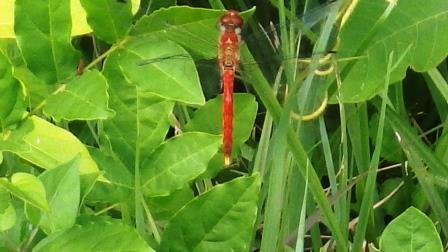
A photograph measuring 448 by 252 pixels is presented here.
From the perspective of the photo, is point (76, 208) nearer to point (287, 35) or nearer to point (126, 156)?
point (126, 156)

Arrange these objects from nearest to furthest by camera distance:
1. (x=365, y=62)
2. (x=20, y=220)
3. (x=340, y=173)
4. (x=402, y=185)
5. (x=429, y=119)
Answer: (x=20, y=220)
(x=365, y=62)
(x=340, y=173)
(x=402, y=185)
(x=429, y=119)

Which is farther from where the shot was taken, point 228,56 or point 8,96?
point 228,56

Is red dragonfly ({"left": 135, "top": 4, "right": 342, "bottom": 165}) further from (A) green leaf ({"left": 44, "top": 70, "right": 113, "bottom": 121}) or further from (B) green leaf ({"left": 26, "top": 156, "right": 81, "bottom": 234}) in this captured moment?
(B) green leaf ({"left": 26, "top": 156, "right": 81, "bottom": 234})

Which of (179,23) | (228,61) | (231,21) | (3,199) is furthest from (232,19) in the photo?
(3,199)

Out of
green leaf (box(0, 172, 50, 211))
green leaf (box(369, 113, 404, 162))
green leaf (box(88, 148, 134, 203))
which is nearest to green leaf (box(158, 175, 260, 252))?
green leaf (box(88, 148, 134, 203))

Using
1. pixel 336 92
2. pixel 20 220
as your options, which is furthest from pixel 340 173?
pixel 20 220

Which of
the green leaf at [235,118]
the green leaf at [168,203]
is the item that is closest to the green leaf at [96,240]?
the green leaf at [168,203]

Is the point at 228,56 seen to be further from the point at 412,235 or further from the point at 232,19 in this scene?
the point at 412,235
